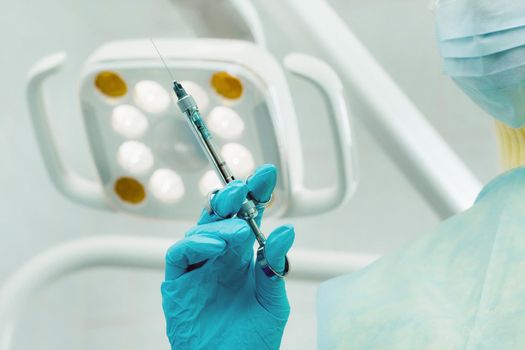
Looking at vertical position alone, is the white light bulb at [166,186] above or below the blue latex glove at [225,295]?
above

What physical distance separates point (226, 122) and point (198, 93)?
0.08 metres

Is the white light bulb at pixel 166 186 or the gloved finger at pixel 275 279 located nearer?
the gloved finger at pixel 275 279

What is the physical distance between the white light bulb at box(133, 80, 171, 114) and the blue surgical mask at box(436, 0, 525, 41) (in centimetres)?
55

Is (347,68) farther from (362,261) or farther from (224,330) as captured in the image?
(224,330)

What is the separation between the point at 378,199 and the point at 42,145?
1552 millimetres

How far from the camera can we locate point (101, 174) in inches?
62.2

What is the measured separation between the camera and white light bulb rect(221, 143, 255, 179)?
4.83 ft

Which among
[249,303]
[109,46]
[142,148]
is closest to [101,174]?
[142,148]

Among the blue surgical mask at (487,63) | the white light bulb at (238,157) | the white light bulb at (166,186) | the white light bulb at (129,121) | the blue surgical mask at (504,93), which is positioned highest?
the white light bulb at (129,121)

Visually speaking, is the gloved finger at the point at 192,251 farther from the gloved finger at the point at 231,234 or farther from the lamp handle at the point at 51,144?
the lamp handle at the point at 51,144

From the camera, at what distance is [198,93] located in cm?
143

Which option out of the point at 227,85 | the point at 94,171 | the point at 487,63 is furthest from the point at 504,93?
the point at 94,171

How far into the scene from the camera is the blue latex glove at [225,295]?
1.16m

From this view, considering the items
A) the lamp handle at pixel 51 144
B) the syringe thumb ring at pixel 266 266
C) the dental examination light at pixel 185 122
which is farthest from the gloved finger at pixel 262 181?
the lamp handle at pixel 51 144
